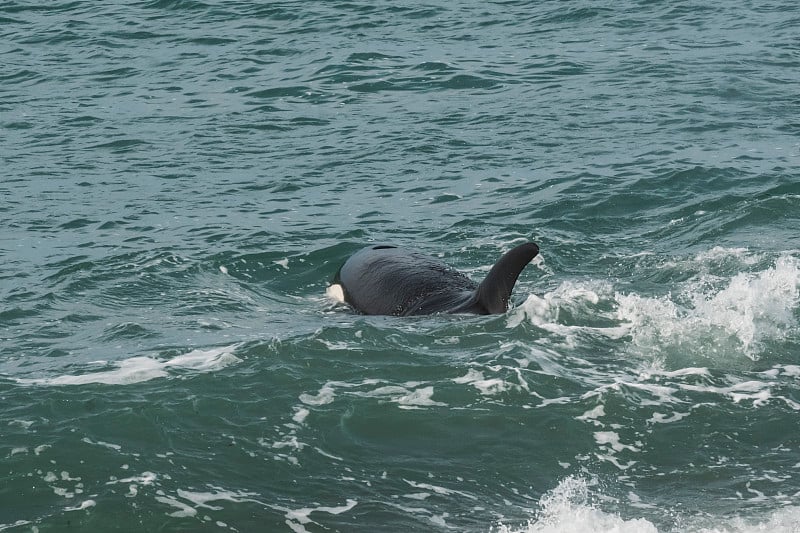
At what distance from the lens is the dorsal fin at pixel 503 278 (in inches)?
450

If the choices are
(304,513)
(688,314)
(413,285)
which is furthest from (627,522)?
(413,285)

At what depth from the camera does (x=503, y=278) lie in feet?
38.6

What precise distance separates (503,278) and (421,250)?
170 inches

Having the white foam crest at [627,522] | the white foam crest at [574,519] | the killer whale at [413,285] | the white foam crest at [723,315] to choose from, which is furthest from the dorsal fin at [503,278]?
the white foam crest at [627,522]

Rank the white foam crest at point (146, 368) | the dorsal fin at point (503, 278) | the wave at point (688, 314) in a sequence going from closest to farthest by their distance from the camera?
1. the white foam crest at point (146, 368)
2. the dorsal fin at point (503, 278)
3. the wave at point (688, 314)

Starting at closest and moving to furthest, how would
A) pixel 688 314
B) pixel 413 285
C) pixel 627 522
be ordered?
1. pixel 627 522
2. pixel 688 314
3. pixel 413 285

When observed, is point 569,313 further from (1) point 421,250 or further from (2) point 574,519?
(2) point 574,519

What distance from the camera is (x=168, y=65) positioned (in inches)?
1130

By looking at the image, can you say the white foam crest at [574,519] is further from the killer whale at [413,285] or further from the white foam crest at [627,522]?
the killer whale at [413,285]

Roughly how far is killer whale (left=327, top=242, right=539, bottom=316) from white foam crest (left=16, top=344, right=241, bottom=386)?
80.6 inches

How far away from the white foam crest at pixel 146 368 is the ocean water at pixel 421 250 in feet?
0.14

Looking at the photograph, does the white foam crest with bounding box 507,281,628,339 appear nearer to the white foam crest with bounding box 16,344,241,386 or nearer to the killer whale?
the killer whale

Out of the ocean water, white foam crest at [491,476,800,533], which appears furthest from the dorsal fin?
white foam crest at [491,476,800,533]

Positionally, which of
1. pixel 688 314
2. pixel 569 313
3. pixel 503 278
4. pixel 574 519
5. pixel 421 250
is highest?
pixel 503 278
